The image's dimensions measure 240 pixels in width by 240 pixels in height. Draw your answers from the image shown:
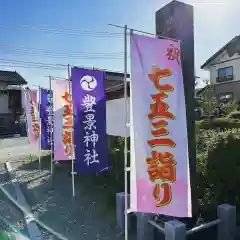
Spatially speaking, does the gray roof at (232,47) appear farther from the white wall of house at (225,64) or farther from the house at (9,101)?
the house at (9,101)

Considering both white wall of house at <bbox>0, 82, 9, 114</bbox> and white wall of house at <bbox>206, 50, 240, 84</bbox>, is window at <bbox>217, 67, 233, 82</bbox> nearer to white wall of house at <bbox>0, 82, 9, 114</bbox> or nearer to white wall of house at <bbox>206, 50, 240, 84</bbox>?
white wall of house at <bbox>206, 50, 240, 84</bbox>

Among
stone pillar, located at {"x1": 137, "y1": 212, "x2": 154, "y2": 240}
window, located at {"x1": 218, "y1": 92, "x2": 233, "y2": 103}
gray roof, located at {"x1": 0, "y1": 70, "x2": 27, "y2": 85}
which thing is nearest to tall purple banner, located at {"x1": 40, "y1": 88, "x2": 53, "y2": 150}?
stone pillar, located at {"x1": 137, "y1": 212, "x2": 154, "y2": 240}

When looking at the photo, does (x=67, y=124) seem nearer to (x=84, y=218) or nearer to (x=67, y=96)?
(x=67, y=96)

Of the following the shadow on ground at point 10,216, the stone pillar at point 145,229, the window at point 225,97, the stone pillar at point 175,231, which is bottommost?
the shadow on ground at point 10,216

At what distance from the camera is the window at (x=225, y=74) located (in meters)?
24.2

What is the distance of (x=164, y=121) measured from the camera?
404 centimetres

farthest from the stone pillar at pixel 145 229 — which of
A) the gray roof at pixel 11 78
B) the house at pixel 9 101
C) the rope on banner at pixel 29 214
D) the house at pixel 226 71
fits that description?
the gray roof at pixel 11 78

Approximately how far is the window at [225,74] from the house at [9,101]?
2371cm

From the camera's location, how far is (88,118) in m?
7.21

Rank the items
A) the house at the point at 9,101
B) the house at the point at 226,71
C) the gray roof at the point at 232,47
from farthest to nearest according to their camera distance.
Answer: the house at the point at 9,101 → the gray roof at the point at 232,47 → the house at the point at 226,71

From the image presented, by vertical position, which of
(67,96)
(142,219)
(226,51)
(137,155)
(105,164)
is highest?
(226,51)

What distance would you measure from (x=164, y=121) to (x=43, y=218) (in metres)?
4.57

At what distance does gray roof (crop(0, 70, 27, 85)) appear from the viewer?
107 ft

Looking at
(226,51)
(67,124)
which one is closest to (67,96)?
(67,124)
